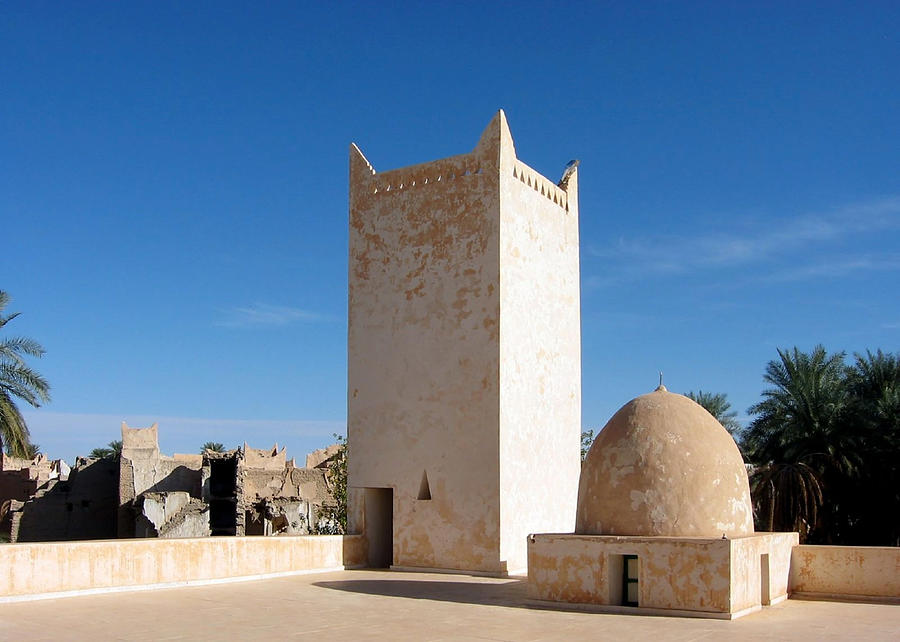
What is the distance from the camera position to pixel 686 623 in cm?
970

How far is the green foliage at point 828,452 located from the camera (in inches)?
842

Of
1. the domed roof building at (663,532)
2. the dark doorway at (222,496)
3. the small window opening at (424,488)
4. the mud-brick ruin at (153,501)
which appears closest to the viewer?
the domed roof building at (663,532)

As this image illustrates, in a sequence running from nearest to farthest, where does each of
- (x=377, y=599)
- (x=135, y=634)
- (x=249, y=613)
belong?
(x=135, y=634) → (x=249, y=613) → (x=377, y=599)

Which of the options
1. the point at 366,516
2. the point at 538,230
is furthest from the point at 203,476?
the point at 538,230

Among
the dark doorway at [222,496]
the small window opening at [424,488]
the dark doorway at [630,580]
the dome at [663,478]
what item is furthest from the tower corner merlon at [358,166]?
the dark doorway at [222,496]

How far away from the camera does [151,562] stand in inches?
482

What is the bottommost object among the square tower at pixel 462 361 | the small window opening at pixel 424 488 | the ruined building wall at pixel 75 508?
the ruined building wall at pixel 75 508

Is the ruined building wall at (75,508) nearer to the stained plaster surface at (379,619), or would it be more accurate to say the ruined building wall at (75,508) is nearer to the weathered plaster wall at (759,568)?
the stained plaster surface at (379,619)

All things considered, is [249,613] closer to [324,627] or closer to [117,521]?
[324,627]

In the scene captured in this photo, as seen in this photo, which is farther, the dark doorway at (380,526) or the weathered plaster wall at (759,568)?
the dark doorway at (380,526)

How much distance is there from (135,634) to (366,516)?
24.6ft

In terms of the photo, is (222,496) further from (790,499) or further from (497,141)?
(497,141)

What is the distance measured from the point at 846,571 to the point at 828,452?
1094 centimetres

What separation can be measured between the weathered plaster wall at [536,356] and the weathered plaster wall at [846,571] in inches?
174
